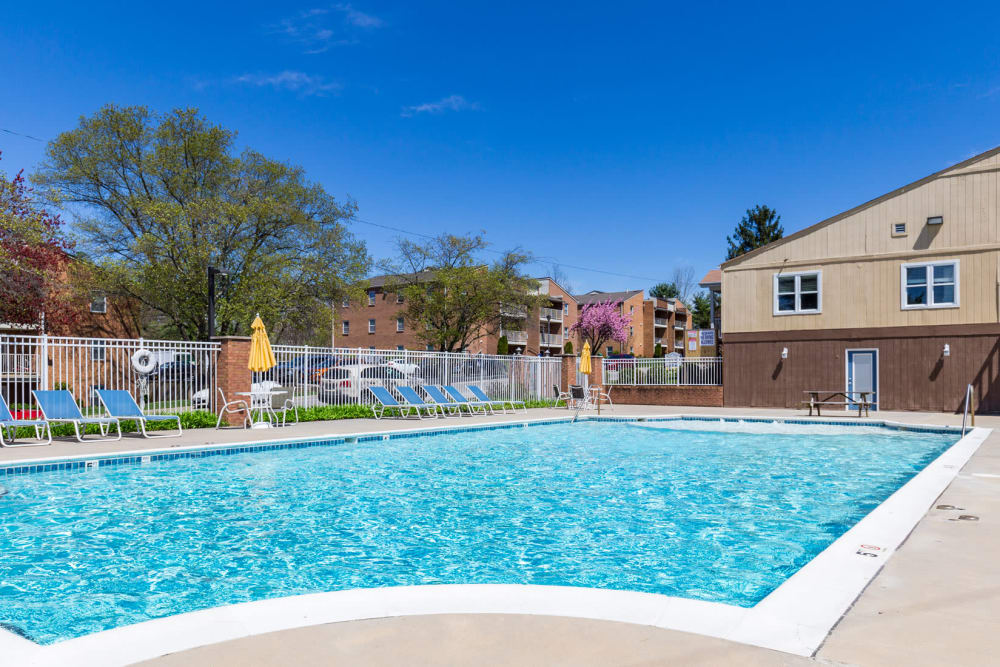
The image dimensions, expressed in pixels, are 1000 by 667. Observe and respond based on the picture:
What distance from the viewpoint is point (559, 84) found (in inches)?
974

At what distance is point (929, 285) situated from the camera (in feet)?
67.6

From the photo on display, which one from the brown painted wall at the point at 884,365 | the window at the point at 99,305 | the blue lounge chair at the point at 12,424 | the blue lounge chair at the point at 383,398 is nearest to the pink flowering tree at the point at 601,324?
the brown painted wall at the point at 884,365

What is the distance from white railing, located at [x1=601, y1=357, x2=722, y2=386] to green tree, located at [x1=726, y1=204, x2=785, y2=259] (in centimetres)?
2825

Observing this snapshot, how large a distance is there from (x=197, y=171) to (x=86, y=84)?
17.2 feet

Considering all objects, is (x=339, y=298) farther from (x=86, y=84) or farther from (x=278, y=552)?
(x=278, y=552)

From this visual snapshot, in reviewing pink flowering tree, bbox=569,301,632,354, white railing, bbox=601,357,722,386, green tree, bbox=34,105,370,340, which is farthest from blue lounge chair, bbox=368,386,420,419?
pink flowering tree, bbox=569,301,632,354

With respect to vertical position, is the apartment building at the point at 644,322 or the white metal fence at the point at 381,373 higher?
the apartment building at the point at 644,322

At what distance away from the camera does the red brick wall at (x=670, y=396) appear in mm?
24328

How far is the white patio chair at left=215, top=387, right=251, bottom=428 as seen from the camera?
46.8 ft

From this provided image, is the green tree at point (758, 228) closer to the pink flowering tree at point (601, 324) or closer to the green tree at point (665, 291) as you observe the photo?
the pink flowering tree at point (601, 324)

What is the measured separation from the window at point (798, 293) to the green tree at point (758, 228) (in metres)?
29.3

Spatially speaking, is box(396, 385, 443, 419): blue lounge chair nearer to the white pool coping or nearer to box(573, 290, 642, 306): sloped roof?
the white pool coping

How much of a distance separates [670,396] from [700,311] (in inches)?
2290

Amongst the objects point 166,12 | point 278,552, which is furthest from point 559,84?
point 278,552
